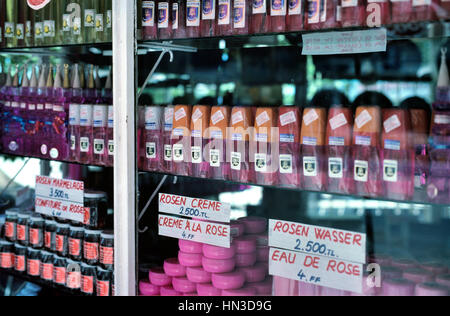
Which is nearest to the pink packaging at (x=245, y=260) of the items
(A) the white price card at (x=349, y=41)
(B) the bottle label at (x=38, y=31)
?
(A) the white price card at (x=349, y=41)

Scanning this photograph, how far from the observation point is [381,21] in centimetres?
175

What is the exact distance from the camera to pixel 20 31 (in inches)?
110

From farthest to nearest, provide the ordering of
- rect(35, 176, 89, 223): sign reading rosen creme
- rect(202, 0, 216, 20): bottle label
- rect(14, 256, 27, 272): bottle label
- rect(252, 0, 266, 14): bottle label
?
rect(14, 256, 27, 272): bottle label
rect(35, 176, 89, 223): sign reading rosen creme
rect(202, 0, 216, 20): bottle label
rect(252, 0, 266, 14): bottle label

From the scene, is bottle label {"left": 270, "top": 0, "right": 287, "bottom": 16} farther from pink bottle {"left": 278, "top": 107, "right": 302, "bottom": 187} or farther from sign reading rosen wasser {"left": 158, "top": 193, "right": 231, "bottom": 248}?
sign reading rosen wasser {"left": 158, "top": 193, "right": 231, "bottom": 248}

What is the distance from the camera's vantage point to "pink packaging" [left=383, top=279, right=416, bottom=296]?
181 centimetres

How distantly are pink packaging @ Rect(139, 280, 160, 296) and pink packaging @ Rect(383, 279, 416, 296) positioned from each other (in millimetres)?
976

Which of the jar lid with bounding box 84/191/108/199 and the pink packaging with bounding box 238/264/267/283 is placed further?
the jar lid with bounding box 84/191/108/199

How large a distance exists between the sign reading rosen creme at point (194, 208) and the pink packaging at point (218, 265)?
167 mm

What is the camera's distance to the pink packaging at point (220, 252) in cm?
219

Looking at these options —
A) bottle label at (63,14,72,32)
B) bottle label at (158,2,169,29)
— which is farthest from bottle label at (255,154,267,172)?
bottle label at (63,14,72,32)

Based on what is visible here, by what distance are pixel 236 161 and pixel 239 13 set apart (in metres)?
0.57

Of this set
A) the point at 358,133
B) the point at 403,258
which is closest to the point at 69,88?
the point at 358,133

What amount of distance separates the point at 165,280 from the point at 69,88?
1.13 m

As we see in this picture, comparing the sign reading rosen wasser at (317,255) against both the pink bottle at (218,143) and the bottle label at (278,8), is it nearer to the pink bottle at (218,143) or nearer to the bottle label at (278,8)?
the pink bottle at (218,143)
